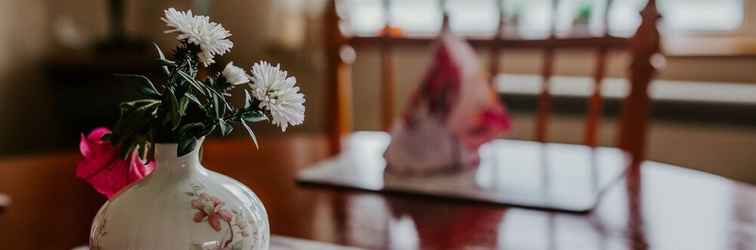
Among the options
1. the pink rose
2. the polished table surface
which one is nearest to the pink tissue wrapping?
the polished table surface

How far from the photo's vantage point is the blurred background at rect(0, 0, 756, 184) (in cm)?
226

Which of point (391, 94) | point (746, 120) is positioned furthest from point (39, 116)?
point (746, 120)

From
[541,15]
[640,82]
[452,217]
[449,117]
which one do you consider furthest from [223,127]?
[541,15]

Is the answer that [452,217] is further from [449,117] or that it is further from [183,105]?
[183,105]

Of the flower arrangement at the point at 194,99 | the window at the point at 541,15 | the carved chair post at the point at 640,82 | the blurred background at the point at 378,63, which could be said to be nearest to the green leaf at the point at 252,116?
the flower arrangement at the point at 194,99

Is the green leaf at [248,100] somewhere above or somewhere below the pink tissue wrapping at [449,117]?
above

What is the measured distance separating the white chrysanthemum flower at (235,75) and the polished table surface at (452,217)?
320 mm

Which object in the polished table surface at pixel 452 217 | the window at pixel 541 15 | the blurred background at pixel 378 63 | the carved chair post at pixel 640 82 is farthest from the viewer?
the window at pixel 541 15

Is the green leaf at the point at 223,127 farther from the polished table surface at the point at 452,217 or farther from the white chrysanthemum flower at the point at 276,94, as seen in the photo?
the polished table surface at the point at 452,217

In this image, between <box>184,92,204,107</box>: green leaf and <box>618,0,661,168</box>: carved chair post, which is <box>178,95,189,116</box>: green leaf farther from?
<box>618,0,661,168</box>: carved chair post

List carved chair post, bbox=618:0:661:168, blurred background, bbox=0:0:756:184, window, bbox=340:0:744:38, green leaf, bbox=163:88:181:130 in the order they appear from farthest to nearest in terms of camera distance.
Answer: window, bbox=340:0:744:38 → blurred background, bbox=0:0:756:184 → carved chair post, bbox=618:0:661:168 → green leaf, bbox=163:88:181:130

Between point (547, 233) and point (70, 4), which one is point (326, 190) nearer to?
point (547, 233)

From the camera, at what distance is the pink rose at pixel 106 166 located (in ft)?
2.03

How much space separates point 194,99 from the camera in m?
0.55
